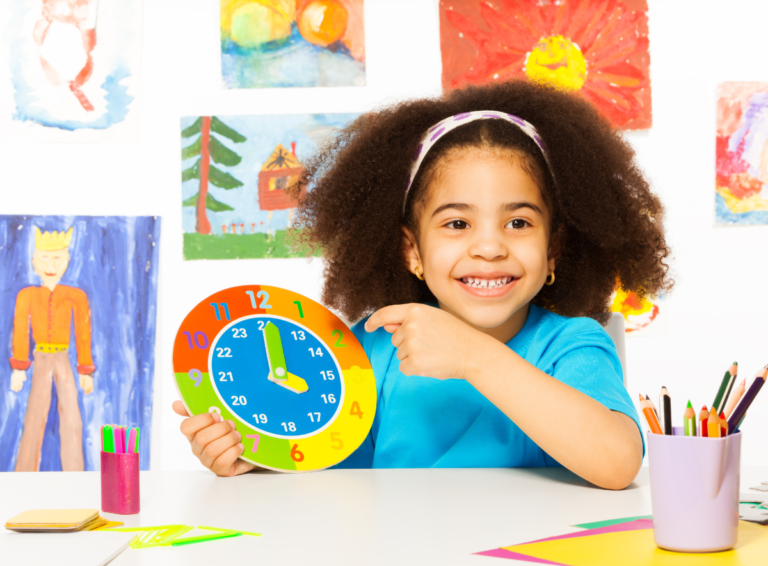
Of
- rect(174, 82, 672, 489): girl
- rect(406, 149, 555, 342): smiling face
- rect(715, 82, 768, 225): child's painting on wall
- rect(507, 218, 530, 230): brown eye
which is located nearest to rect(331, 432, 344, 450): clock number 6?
rect(174, 82, 672, 489): girl

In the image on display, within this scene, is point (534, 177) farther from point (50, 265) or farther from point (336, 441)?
point (50, 265)

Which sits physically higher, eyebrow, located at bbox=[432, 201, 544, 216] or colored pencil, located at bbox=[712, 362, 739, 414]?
eyebrow, located at bbox=[432, 201, 544, 216]

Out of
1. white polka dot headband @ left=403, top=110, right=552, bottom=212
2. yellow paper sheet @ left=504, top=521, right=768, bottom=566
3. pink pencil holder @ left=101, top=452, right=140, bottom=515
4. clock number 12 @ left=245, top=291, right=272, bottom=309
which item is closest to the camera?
yellow paper sheet @ left=504, top=521, right=768, bottom=566

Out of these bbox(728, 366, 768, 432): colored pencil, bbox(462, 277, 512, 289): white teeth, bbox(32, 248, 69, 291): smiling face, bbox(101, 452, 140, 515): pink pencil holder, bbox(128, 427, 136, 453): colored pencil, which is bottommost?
bbox(101, 452, 140, 515): pink pencil holder

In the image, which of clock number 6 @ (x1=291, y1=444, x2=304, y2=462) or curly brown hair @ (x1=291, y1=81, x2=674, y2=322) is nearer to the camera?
clock number 6 @ (x1=291, y1=444, x2=304, y2=462)

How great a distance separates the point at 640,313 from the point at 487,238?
3.06ft

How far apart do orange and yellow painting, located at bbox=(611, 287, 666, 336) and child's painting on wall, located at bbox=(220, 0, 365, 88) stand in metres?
0.85

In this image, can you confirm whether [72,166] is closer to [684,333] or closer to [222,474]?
[222,474]

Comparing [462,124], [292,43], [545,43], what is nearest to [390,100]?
[292,43]

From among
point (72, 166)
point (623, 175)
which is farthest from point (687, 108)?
point (72, 166)

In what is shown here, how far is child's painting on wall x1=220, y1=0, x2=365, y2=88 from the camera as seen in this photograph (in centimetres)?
163

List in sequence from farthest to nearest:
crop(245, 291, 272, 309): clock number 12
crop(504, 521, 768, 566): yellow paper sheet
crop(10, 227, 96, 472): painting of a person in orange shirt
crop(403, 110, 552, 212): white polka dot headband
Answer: crop(10, 227, 96, 472): painting of a person in orange shirt
crop(403, 110, 552, 212): white polka dot headband
crop(245, 291, 272, 309): clock number 12
crop(504, 521, 768, 566): yellow paper sheet

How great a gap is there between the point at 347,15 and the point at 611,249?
0.95 m

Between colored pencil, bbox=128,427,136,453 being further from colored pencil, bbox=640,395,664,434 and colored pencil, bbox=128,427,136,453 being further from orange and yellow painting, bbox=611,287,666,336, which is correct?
orange and yellow painting, bbox=611,287,666,336
